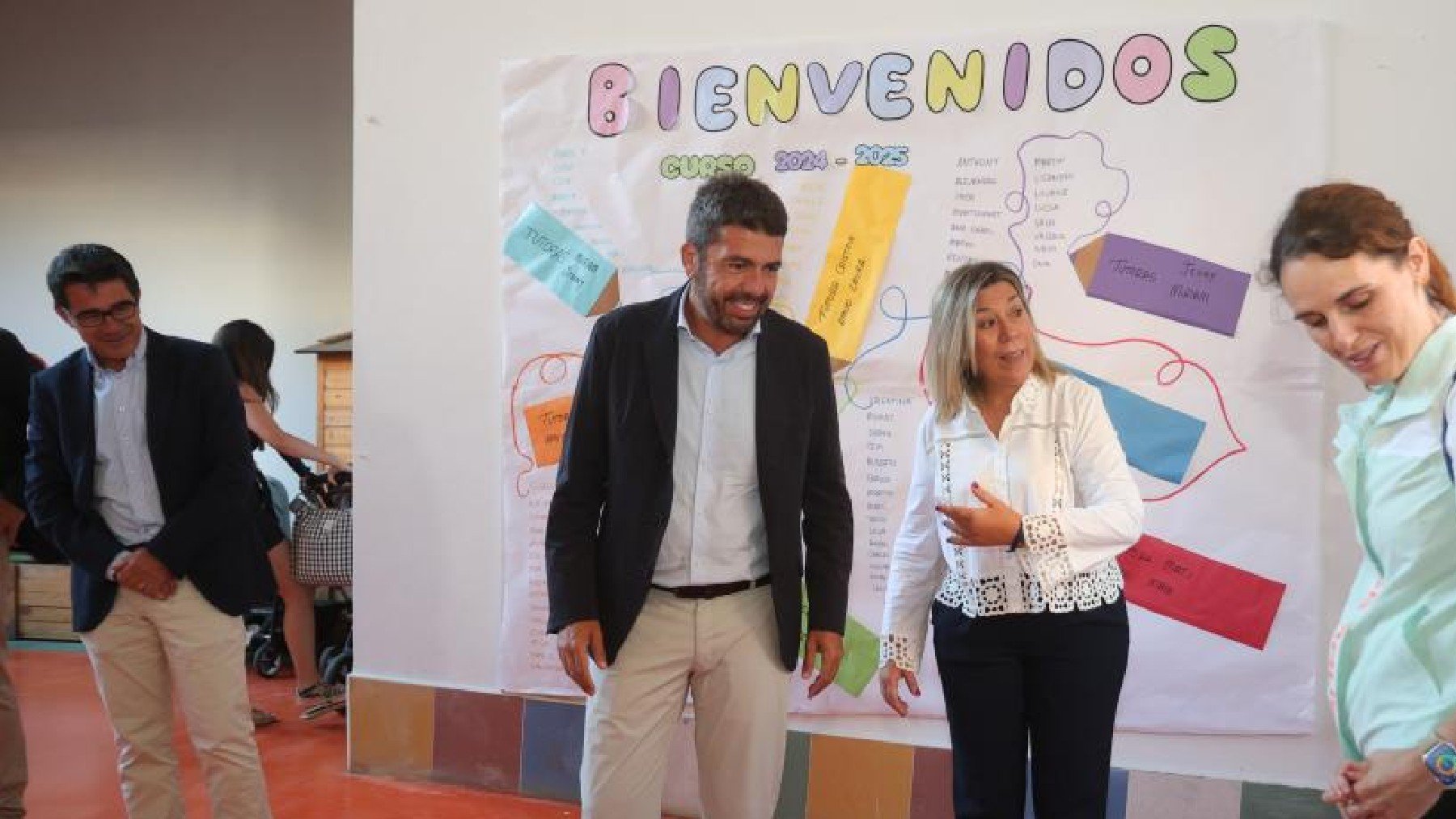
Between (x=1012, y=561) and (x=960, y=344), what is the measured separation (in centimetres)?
38

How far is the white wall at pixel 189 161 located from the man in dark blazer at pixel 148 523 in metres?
3.02

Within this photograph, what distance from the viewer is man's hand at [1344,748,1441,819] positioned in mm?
1171

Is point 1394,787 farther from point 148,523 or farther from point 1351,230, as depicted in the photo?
point 148,523

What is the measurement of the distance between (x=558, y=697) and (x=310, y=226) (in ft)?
10.5

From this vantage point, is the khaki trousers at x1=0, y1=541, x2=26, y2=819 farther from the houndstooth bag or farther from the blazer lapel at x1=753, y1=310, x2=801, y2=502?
the blazer lapel at x1=753, y1=310, x2=801, y2=502

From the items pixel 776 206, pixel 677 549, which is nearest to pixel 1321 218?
pixel 776 206

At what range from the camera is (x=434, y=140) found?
314 cm

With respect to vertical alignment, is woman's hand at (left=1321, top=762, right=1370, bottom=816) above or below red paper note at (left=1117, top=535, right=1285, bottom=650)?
above

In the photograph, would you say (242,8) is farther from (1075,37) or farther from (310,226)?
(1075,37)

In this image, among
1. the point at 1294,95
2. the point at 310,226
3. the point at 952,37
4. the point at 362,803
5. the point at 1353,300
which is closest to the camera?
the point at 1353,300

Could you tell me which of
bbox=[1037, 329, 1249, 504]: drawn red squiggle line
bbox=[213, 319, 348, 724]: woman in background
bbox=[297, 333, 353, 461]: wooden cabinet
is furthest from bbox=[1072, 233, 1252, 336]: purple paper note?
bbox=[297, 333, 353, 461]: wooden cabinet

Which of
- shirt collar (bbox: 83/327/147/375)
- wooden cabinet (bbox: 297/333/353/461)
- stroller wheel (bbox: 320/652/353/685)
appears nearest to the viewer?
shirt collar (bbox: 83/327/147/375)

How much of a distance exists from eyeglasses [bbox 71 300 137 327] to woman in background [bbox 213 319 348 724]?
1.61 m

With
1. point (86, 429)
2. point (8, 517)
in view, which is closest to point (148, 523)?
point (86, 429)
